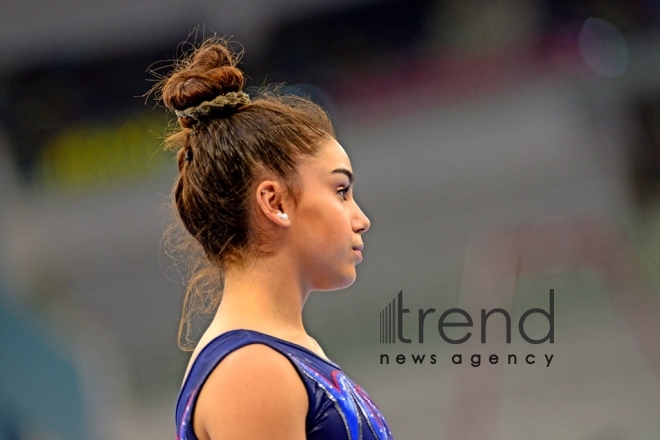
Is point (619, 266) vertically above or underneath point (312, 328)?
above

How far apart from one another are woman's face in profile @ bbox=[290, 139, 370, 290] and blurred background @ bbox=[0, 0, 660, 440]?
1.29 meters

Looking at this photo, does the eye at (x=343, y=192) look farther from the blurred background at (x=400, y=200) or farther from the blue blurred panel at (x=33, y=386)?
the blue blurred panel at (x=33, y=386)

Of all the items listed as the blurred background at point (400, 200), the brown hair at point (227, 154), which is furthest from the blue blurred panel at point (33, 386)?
the brown hair at point (227, 154)

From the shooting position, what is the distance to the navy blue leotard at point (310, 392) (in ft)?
3.11

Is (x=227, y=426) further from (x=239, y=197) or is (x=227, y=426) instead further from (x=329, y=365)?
(x=239, y=197)

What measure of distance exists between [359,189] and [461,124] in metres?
0.36

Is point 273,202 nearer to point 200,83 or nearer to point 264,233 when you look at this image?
point 264,233

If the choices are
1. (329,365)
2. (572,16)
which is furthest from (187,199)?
(572,16)

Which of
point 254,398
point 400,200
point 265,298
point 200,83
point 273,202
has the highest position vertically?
point 400,200

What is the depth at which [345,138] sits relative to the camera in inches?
95.8

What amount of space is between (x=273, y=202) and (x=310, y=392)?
0.83ft

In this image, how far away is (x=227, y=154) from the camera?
1068mm

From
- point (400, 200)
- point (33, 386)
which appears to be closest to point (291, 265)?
point (400, 200)

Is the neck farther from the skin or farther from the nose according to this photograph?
the nose
